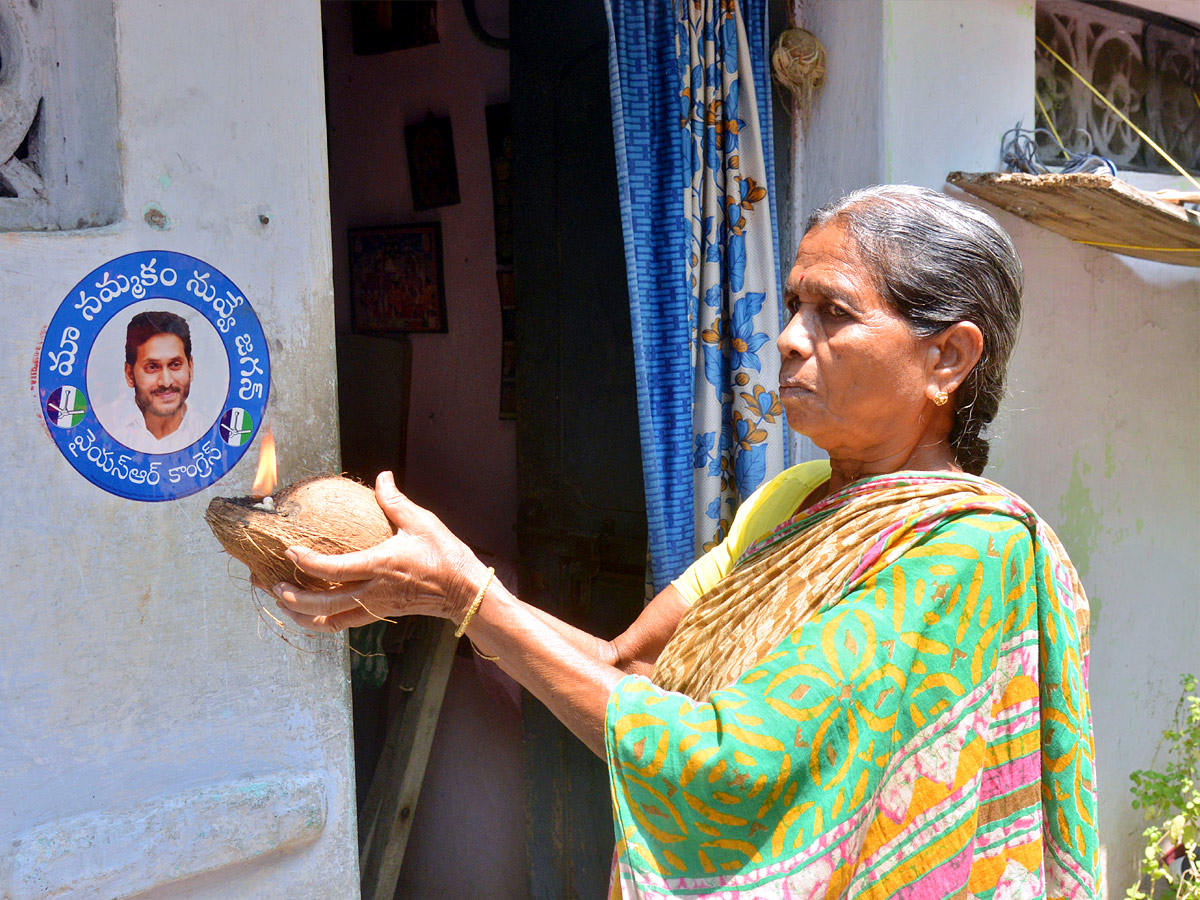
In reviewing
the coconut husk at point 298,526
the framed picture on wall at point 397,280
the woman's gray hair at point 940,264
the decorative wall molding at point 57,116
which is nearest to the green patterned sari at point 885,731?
the woman's gray hair at point 940,264

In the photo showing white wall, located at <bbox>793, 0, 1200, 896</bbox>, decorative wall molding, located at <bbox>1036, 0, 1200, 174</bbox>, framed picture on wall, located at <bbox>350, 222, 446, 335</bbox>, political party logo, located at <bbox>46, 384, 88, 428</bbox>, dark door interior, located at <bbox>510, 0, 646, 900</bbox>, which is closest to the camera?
political party logo, located at <bbox>46, 384, 88, 428</bbox>

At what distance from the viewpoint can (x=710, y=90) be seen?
8.34ft

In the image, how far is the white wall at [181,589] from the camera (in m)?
1.67

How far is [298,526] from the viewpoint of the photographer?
142 centimetres

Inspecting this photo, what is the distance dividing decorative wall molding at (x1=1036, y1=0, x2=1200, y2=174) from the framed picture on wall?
230 cm

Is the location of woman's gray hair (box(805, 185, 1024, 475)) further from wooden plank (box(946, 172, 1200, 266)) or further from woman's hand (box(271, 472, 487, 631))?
wooden plank (box(946, 172, 1200, 266))

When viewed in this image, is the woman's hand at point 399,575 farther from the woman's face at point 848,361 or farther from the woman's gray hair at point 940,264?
the woman's gray hair at point 940,264

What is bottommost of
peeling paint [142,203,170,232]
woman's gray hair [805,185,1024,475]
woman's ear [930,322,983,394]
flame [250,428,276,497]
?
flame [250,428,276,497]

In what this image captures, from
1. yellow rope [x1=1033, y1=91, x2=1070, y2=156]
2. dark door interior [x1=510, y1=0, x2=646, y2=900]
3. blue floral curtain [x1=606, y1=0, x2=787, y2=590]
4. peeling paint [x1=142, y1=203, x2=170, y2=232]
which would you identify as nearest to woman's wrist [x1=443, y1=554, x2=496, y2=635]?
peeling paint [x1=142, y1=203, x2=170, y2=232]

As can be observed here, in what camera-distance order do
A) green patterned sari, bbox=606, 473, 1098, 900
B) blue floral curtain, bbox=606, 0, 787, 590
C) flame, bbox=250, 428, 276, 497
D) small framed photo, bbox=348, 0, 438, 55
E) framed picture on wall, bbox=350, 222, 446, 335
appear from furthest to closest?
framed picture on wall, bbox=350, 222, 446, 335 → small framed photo, bbox=348, 0, 438, 55 → blue floral curtain, bbox=606, 0, 787, 590 → flame, bbox=250, 428, 276, 497 → green patterned sari, bbox=606, 473, 1098, 900

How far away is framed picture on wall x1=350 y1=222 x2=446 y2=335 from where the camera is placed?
3996 mm

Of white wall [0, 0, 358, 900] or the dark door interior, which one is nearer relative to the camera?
white wall [0, 0, 358, 900]

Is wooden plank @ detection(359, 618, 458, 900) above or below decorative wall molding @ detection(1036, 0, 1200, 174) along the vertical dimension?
below

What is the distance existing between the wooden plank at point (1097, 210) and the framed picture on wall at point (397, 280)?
6.71 feet
